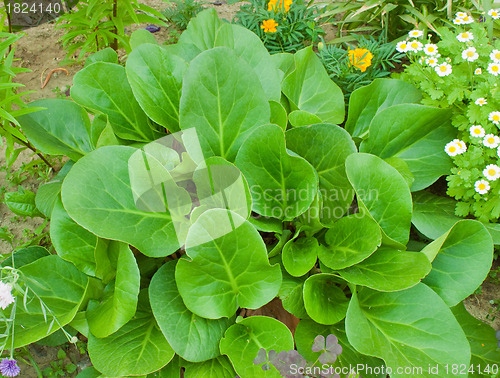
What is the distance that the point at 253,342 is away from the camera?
144cm

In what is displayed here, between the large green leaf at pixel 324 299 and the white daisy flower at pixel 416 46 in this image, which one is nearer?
the large green leaf at pixel 324 299

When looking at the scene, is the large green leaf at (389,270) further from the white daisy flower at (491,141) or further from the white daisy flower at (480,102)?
the white daisy flower at (480,102)

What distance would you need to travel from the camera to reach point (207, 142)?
163cm

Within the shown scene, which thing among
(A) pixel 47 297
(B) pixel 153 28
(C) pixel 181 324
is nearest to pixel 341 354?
(C) pixel 181 324

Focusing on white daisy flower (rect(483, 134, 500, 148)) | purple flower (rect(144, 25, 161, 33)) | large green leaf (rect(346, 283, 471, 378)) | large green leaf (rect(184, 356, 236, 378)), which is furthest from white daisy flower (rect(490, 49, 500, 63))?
purple flower (rect(144, 25, 161, 33))

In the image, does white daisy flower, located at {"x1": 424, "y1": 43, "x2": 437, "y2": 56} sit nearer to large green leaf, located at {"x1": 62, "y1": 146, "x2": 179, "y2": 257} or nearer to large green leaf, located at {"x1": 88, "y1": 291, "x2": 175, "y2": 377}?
large green leaf, located at {"x1": 62, "y1": 146, "x2": 179, "y2": 257}

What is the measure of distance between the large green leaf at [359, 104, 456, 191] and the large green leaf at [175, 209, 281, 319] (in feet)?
2.47

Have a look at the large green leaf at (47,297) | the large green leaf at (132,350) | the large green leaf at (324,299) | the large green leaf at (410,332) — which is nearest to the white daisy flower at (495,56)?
the large green leaf at (410,332)

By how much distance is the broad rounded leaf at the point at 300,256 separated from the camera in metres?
1.51

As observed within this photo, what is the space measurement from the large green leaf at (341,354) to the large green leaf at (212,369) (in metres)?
0.26

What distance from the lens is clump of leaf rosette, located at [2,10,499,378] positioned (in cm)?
138

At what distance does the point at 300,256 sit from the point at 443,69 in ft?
3.41

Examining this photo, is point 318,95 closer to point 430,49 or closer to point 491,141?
point 430,49

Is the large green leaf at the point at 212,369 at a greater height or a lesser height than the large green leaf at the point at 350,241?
lesser
